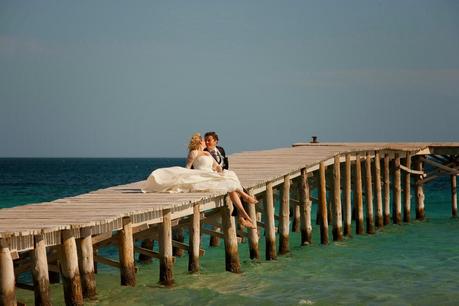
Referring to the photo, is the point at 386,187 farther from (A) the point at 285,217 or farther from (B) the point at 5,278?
(B) the point at 5,278

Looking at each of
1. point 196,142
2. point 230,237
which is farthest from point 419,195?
point 196,142

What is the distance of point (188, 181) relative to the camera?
1800 cm

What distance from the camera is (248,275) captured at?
1875 cm

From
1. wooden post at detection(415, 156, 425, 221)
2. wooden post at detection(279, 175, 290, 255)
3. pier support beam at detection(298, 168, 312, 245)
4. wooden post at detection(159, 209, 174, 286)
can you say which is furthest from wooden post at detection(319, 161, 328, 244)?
wooden post at detection(159, 209, 174, 286)

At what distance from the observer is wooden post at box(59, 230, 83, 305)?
43.0 ft

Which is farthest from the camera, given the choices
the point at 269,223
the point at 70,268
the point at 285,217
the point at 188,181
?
the point at 285,217

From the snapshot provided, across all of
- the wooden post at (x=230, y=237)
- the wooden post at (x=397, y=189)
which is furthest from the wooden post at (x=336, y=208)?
the wooden post at (x=230, y=237)

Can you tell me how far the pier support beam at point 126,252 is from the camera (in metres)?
14.9

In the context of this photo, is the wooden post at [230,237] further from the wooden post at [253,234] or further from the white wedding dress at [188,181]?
the wooden post at [253,234]

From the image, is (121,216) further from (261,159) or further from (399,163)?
(399,163)

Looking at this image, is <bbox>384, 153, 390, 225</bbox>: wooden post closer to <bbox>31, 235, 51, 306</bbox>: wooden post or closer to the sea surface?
the sea surface

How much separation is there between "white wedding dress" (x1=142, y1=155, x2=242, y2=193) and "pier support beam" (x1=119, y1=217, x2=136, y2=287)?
9.70ft

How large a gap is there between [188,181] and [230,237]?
1.42 metres

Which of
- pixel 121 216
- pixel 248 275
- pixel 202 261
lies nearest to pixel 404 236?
pixel 202 261
